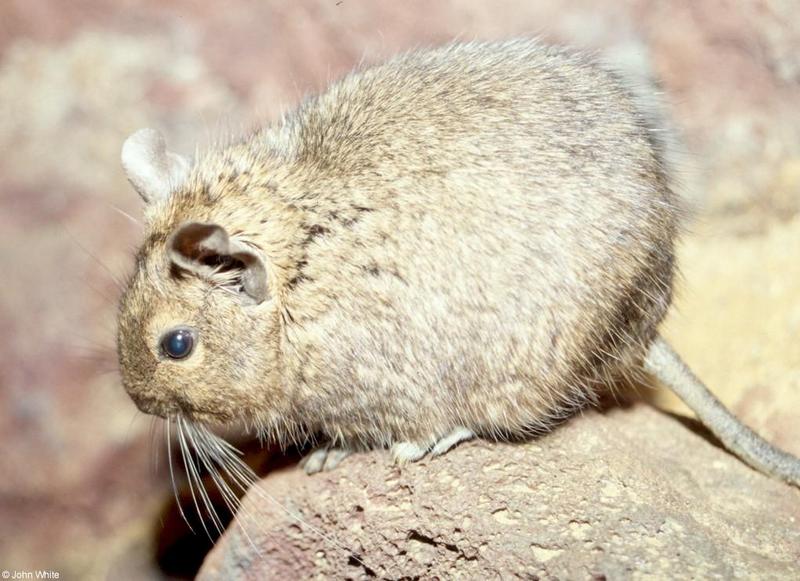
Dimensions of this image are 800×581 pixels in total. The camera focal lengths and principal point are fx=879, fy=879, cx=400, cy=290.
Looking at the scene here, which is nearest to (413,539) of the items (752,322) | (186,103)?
(752,322)

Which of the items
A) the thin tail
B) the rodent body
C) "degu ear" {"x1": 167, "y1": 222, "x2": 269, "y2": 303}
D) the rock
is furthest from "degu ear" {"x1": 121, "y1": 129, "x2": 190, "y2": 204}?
the thin tail

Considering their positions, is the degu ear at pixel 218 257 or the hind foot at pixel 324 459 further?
the hind foot at pixel 324 459

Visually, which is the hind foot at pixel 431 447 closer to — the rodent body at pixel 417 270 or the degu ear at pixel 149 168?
the rodent body at pixel 417 270

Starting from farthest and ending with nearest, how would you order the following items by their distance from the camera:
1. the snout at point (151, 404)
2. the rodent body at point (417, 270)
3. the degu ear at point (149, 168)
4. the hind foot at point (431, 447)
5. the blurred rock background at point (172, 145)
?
the blurred rock background at point (172, 145) < the degu ear at point (149, 168) < the hind foot at point (431, 447) < the snout at point (151, 404) < the rodent body at point (417, 270)

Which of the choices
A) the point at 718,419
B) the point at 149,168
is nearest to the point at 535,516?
the point at 718,419

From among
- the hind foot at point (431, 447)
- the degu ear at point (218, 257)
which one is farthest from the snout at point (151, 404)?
the hind foot at point (431, 447)

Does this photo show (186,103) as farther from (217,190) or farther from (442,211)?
(442,211)
